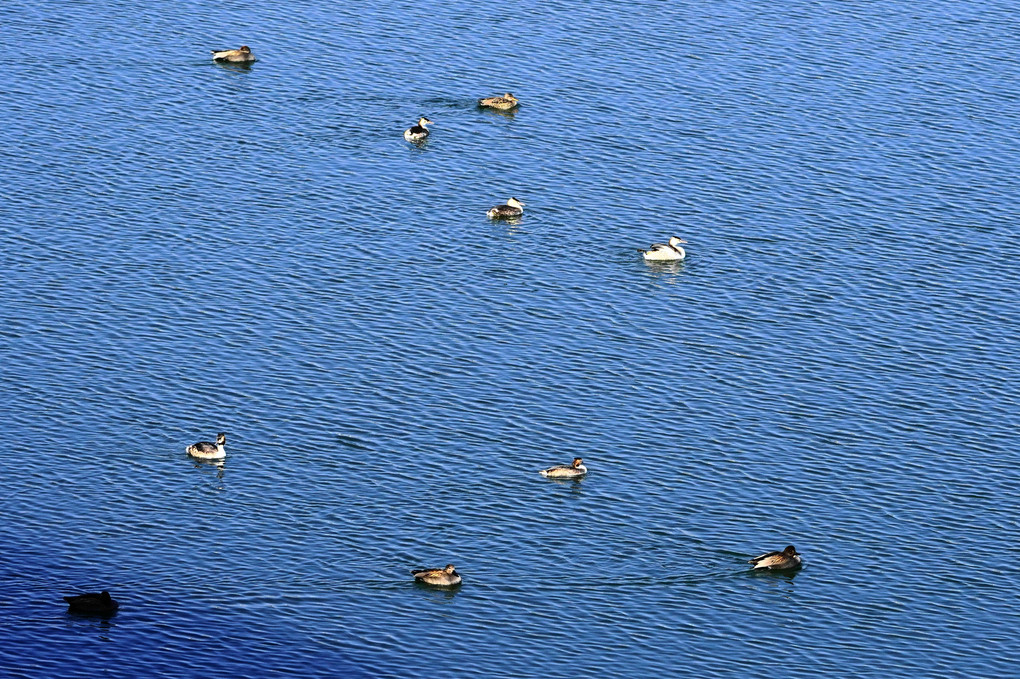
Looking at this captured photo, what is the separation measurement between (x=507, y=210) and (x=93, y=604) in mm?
31672

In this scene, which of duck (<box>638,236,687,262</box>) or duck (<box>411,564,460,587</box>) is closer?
duck (<box>411,564,460,587</box>)

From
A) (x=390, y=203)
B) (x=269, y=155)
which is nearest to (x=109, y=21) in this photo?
(x=269, y=155)

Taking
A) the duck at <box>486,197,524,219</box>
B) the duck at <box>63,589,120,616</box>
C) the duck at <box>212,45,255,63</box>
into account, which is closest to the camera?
the duck at <box>63,589,120,616</box>

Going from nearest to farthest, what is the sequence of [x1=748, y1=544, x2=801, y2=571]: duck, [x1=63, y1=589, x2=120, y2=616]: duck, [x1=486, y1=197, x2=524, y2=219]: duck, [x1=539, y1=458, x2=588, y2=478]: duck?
[x1=63, y1=589, x2=120, y2=616]: duck, [x1=748, y1=544, x2=801, y2=571]: duck, [x1=539, y1=458, x2=588, y2=478]: duck, [x1=486, y1=197, x2=524, y2=219]: duck

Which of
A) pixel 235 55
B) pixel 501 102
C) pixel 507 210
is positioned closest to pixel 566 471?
pixel 507 210

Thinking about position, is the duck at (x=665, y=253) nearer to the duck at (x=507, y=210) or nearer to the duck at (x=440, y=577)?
the duck at (x=507, y=210)

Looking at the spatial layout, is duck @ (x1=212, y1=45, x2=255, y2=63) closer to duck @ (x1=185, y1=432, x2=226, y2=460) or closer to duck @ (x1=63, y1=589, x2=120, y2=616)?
duck @ (x1=185, y1=432, x2=226, y2=460)

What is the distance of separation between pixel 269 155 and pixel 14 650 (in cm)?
3810

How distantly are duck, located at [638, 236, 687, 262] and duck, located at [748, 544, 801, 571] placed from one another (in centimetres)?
2179

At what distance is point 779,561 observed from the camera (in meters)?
53.1

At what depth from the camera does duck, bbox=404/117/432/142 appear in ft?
274

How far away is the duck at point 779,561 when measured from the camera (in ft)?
174

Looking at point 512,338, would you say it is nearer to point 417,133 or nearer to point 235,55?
point 417,133

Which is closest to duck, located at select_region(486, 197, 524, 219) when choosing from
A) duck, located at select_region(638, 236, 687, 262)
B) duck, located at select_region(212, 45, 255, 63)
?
duck, located at select_region(638, 236, 687, 262)
